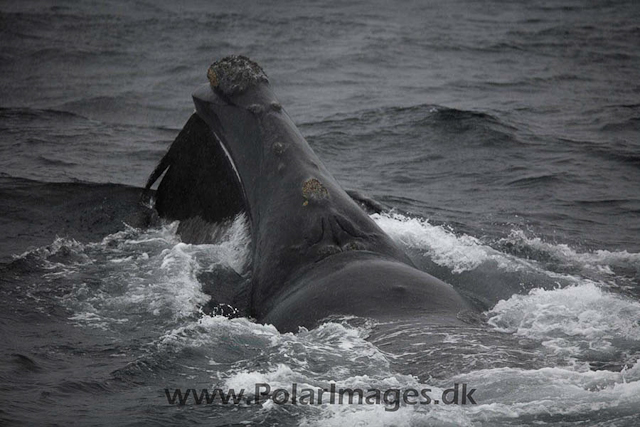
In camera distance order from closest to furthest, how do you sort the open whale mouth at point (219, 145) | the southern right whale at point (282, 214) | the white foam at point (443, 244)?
the southern right whale at point (282, 214)
the open whale mouth at point (219, 145)
the white foam at point (443, 244)

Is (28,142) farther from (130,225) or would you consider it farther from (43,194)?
(130,225)

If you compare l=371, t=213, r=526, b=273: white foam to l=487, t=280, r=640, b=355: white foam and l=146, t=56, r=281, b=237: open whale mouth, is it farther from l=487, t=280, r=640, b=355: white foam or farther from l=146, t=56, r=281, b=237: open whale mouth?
l=146, t=56, r=281, b=237: open whale mouth

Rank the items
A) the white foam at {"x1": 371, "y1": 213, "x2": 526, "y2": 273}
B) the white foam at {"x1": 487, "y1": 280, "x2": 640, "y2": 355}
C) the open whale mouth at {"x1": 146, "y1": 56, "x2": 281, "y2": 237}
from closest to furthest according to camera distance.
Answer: the white foam at {"x1": 487, "y1": 280, "x2": 640, "y2": 355} < the open whale mouth at {"x1": 146, "y1": 56, "x2": 281, "y2": 237} < the white foam at {"x1": 371, "y1": 213, "x2": 526, "y2": 273}

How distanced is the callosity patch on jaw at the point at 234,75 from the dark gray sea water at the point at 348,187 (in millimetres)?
1264

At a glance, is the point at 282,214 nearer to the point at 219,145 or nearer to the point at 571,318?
the point at 219,145

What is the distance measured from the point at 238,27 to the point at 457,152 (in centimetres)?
1188

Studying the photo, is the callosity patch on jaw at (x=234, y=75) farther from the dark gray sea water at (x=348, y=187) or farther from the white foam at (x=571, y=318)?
the white foam at (x=571, y=318)

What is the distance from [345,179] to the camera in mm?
13227

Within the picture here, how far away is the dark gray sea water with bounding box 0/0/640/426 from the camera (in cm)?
565

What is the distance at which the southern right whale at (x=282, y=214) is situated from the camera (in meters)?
6.46

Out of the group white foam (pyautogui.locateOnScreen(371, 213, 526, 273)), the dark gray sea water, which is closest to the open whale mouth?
the dark gray sea water

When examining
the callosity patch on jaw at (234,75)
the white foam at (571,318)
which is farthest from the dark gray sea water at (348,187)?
the callosity patch on jaw at (234,75)

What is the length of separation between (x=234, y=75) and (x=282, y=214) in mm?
1484

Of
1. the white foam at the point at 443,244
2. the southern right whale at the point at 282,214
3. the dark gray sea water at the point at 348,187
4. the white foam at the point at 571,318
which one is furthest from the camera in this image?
the white foam at the point at 443,244
